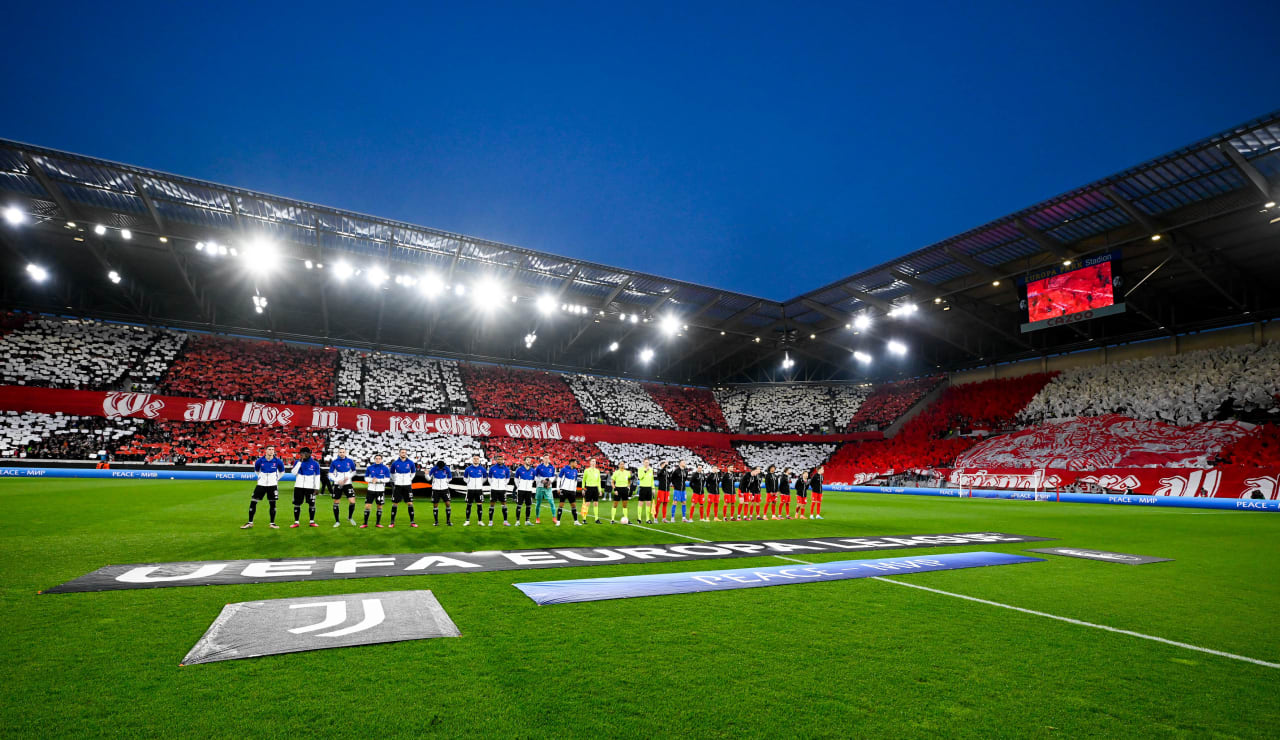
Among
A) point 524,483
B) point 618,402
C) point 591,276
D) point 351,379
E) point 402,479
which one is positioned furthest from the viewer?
point 618,402

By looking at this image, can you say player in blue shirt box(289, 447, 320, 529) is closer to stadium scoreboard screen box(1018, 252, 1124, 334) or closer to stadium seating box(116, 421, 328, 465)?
stadium seating box(116, 421, 328, 465)

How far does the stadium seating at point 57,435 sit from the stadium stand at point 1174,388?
5350 cm

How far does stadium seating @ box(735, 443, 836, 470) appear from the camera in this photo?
46.5 m

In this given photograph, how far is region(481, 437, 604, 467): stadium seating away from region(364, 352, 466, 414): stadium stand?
4.02 meters

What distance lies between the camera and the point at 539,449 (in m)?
39.2

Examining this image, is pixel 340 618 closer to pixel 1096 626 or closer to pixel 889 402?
pixel 1096 626

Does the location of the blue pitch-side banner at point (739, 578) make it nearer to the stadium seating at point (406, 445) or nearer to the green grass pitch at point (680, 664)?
the green grass pitch at point (680, 664)

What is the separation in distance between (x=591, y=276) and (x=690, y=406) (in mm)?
22103

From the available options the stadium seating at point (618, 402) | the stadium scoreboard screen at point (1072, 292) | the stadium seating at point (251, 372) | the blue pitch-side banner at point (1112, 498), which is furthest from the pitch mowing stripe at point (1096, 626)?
the stadium seating at point (618, 402)

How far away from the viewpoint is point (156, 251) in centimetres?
2980

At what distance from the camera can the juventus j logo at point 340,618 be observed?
4797 millimetres

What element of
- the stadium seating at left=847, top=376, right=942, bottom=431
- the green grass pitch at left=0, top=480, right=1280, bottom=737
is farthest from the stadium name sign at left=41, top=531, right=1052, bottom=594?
the stadium seating at left=847, top=376, right=942, bottom=431

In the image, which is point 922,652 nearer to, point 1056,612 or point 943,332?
point 1056,612

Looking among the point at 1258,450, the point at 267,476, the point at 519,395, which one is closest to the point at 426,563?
the point at 267,476
